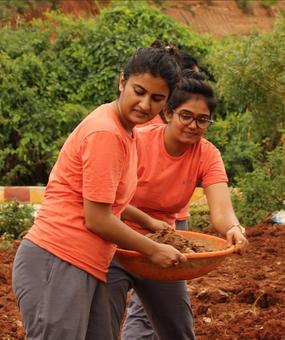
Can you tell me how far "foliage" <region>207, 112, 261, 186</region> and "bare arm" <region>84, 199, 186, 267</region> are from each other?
911 centimetres

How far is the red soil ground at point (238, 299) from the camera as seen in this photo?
5102mm

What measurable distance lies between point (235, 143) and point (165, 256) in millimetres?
9764

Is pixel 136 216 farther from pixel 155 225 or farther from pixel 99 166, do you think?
pixel 99 166

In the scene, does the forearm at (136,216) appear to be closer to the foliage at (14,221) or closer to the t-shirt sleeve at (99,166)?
the t-shirt sleeve at (99,166)

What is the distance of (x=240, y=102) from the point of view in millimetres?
9867

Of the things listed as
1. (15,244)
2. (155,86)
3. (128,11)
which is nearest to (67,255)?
(155,86)

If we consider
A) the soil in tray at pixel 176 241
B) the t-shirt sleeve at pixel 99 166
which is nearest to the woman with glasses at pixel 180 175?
the soil in tray at pixel 176 241

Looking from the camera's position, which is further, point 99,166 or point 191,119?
point 191,119

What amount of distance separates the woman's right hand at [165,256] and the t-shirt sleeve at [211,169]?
0.67 meters

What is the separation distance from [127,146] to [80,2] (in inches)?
969

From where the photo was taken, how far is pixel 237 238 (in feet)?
11.8

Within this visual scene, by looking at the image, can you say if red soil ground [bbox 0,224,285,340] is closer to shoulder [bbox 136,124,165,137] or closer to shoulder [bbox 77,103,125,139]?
shoulder [bbox 136,124,165,137]

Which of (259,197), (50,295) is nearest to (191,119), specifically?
(50,295)

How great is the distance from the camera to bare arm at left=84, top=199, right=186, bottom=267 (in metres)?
2.96
